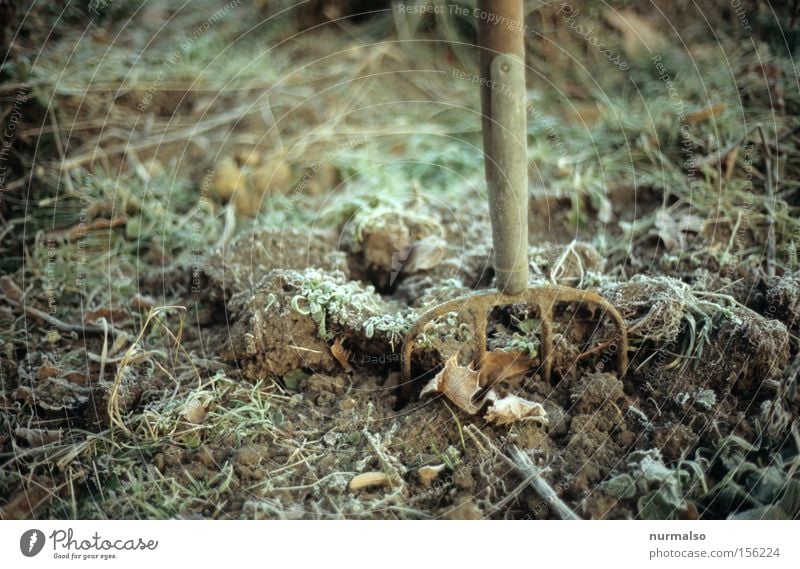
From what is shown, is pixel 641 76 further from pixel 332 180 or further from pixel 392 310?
pixel 392 310

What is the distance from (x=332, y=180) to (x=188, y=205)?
1.18 feet

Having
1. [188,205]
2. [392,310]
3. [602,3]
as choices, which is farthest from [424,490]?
[602,3]

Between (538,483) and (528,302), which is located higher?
(528,302)

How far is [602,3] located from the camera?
1.87 m

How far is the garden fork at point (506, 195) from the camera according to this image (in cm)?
108
